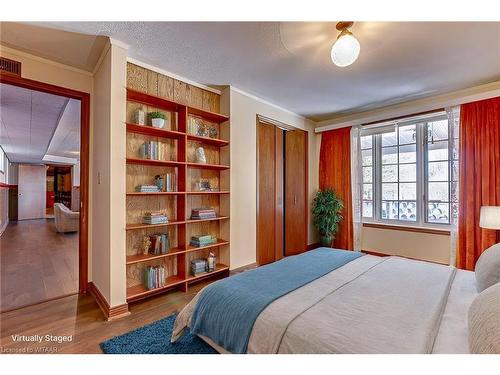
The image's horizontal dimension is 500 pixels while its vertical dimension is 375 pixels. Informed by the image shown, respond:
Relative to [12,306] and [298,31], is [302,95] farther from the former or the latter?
[12,306]

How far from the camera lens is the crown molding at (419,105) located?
3.00m

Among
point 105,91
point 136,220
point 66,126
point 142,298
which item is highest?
point 66,126

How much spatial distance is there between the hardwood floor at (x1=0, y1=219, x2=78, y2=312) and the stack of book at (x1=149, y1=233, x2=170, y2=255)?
103 cm

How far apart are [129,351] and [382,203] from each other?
3.93 m

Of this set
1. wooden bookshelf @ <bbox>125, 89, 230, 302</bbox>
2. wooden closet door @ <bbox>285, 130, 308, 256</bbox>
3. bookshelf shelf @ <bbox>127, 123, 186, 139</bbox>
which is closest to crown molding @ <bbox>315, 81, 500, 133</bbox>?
wooden closet door @ <bbox>285, 130, 308, 256</bbox>

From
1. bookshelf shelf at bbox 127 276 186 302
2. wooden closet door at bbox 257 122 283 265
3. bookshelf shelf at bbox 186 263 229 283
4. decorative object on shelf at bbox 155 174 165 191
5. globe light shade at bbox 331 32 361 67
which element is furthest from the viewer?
wooden closet door at bbox 257 122 283 265

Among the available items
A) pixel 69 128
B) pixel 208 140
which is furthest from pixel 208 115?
pixel 69 128

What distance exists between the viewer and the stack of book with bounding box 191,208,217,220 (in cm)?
293

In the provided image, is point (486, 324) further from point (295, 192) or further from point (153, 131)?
point (295, 192)

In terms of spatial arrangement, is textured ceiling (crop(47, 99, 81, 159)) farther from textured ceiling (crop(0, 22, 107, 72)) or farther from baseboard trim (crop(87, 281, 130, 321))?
baseboard trim (crop(87, 281, 130, 321))

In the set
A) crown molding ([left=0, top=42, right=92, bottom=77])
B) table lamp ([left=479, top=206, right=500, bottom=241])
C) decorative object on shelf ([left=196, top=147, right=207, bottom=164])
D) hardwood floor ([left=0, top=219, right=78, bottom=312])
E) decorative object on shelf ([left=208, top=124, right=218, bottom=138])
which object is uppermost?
crown molding ([left=0, top=42, right=92, bottom=77])

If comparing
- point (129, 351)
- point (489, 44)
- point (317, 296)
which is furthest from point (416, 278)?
point (489, 44)

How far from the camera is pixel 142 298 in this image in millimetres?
2488

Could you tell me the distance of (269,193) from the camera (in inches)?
152
